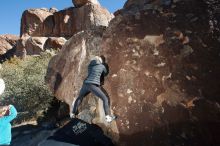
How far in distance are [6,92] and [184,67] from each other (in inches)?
467

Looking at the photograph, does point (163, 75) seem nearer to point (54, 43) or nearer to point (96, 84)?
point (96, 84)

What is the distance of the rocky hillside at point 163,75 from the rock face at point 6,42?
37345 millimetres

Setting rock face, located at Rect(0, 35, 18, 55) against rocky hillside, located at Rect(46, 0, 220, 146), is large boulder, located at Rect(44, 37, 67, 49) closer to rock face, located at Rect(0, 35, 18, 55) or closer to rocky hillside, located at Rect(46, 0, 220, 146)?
rock face, located at Rect(0, 35, 18, 55)

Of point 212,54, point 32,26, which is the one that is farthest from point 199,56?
point 32,26

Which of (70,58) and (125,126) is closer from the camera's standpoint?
(125,126)

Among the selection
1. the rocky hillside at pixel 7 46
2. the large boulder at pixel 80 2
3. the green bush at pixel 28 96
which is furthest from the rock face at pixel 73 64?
the rocky hillside at pixel 7 46

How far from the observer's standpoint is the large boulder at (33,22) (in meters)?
40.1

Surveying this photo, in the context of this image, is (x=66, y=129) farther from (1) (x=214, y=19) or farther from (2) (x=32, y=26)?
(2) (x=32, y=26)

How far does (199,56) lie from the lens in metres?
6.21

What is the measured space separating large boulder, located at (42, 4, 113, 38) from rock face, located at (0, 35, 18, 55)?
7284 millimetres

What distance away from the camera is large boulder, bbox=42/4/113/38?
3516 cm

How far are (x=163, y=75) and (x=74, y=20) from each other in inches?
1233

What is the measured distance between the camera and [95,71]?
23.8 feet

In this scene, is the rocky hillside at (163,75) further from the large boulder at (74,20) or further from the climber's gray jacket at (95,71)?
the large boulder at (74,20)
